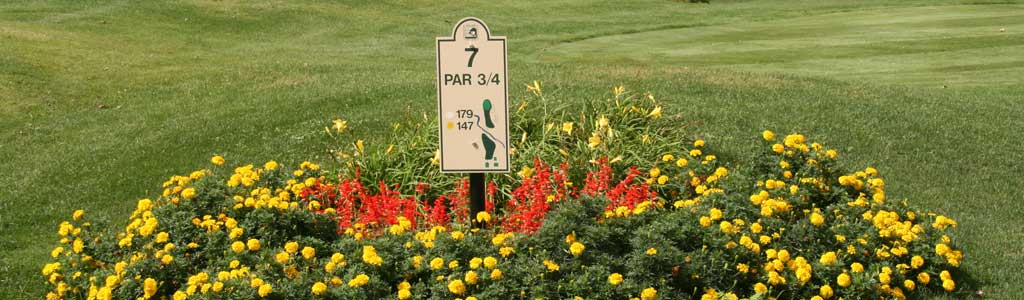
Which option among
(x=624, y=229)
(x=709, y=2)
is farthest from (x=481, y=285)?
(x=709, y=2)

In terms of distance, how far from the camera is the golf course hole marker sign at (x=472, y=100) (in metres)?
5.15

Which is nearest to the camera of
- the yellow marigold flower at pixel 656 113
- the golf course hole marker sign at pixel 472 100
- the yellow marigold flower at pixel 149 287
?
the yellow marigold flower at pixel 149 287

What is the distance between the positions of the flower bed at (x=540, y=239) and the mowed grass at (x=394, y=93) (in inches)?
27.7

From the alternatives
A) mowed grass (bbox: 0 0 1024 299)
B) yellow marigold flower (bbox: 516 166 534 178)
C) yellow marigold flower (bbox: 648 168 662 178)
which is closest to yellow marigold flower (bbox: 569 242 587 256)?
yellow marigold flower (bbox: 516 166 534 178)

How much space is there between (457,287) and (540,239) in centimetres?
60

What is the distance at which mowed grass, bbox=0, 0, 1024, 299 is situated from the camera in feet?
25.2

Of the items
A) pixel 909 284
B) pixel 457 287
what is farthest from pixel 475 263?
pixel 909 284

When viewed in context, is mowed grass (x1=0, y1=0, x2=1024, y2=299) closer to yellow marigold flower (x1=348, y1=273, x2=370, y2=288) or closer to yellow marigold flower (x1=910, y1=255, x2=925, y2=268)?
yellow marigold flower (x1=910, y1=255, x2=925, y2=268)

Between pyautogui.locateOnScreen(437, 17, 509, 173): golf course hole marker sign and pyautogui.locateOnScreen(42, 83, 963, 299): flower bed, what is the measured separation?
35 centimetres

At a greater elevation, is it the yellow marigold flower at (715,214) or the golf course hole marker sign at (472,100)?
the golf course hole marker sign at (472,100)

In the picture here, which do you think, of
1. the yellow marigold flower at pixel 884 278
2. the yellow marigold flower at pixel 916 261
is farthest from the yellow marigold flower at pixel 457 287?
the yellow marigold flower at pixel 916 261

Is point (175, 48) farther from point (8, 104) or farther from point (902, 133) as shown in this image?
point (902, 133)

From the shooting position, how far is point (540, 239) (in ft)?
15.5

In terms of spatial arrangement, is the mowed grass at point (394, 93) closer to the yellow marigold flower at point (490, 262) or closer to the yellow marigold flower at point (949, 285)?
the yellow marigold flower at point (949, 285)
